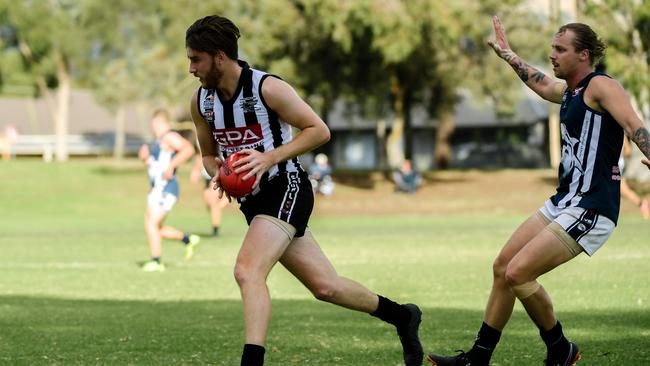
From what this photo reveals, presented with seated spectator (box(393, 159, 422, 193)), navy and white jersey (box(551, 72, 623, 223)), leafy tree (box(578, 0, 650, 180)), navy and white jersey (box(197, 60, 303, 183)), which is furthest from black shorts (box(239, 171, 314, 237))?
seated spectator (box(393, 159, 422, 193))

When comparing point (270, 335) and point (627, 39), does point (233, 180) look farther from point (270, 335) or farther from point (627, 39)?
point (627, 39)

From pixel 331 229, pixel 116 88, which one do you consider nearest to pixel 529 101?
pixel 116 88

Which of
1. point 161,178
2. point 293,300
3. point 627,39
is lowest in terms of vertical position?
point 293,300

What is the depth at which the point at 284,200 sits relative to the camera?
268 inches

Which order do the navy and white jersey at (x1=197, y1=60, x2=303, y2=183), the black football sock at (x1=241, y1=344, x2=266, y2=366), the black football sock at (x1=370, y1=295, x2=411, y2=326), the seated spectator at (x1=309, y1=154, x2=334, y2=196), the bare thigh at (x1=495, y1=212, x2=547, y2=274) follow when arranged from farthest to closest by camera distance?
the seated spectator at (x1=309, y1=154, x2=334, y2=196)
the black football sock at (x1=370, y1=295, x2=411, y2=326)
the bare thigh at (x1=495, y1=212, x2=547, y2=274)
the navy and white jersey at (x1=197, y1=60, x2=303, y2=183)
the black football sock at (x1=241, y1=344, x2=266, y2=366)

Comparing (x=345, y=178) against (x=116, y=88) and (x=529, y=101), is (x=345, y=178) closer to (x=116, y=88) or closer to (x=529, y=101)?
(x=116, y=88)

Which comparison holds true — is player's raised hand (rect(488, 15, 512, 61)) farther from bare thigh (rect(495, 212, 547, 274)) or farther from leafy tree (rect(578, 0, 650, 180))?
leafy tree (rect(578, 0, 650, 180))

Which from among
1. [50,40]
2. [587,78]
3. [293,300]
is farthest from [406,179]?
[587,78]

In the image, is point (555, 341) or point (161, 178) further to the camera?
point (161, 178)

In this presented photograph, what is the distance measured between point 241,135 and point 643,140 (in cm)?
248

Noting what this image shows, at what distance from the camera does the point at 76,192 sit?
1655 inches

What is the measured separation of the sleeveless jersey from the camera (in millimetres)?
16328

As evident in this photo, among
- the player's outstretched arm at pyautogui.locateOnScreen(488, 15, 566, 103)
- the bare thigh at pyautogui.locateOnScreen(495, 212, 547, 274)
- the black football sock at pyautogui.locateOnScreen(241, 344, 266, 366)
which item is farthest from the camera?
the player's outstretched arm at pyautogui.locateOnScreen(488, 15, 566, 103)

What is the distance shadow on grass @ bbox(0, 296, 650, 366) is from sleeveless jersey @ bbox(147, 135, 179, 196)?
176 inches
